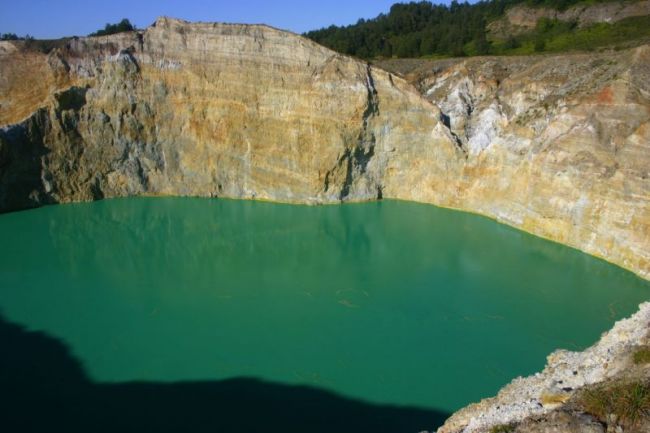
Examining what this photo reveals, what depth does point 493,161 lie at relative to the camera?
84.3ft

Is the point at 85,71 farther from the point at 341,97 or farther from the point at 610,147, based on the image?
the point at 610,147

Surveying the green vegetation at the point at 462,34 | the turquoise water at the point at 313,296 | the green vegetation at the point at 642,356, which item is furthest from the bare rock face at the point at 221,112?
the green vegetation at the point at 642,356

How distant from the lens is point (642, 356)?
8.77m

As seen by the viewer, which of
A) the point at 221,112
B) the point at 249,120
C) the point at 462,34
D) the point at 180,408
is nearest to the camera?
the point at 180,408

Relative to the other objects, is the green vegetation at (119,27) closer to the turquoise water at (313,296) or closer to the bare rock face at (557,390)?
the turquoise water at (313,296)

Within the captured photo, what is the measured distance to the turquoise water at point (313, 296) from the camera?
13.2 m

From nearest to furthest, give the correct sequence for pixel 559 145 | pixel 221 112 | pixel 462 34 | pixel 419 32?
1. pixel 559 145
2. pixel 221 112
3. pixel 462 34
4. pixel 419 32

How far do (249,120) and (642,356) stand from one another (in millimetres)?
22944

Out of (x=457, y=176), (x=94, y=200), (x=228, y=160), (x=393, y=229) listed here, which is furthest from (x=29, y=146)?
(x=457, y=176)

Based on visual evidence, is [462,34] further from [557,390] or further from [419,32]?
[557,390]

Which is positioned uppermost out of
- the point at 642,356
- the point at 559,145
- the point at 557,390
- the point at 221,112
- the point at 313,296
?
the point at 221,112

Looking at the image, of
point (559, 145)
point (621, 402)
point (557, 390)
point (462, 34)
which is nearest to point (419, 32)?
point (462, 34)

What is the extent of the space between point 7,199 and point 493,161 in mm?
23440

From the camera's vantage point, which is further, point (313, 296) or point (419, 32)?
point (419, 32)
